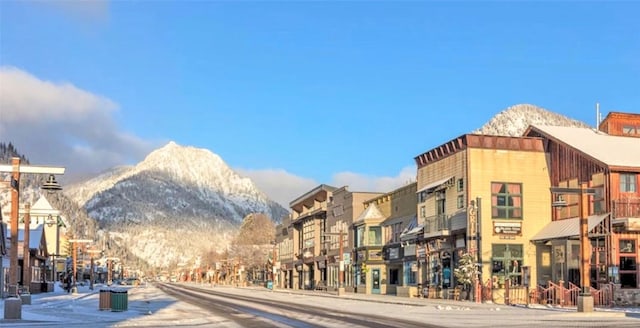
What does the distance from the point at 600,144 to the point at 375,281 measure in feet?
88.7

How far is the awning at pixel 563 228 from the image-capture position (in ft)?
140

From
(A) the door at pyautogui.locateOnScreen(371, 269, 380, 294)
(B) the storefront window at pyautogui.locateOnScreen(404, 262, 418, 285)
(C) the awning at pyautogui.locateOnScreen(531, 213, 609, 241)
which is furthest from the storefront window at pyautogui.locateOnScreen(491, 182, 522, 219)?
(A) the door at pyautogui.locateOnScreen(371, 269, 380, 294)

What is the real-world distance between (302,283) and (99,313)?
68.2 meters

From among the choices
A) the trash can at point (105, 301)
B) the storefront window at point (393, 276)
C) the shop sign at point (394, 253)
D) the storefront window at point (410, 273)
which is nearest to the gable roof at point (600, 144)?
the storefront window at point (410, 273)

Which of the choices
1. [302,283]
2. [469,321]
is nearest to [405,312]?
[469,321]

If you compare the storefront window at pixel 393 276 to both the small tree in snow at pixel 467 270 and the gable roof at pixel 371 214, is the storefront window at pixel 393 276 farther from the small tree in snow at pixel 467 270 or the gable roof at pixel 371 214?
the small tree in snow at pixel 467 270

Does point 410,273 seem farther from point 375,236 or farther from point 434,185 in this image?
point 375,236

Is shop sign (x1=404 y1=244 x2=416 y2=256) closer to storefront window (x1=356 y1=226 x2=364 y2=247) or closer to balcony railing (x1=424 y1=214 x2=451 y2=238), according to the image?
balcony railing (x1=424 y1=214 x2=451 y2=238)

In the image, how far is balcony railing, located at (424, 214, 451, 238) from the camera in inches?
2036

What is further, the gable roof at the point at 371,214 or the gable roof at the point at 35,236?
the gable roof at the point at 35,236

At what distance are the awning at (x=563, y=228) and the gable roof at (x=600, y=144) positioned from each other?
3271mm

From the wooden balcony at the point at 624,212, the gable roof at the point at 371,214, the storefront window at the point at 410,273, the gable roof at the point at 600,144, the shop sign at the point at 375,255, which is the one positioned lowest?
the storefront window at the point at 410,273

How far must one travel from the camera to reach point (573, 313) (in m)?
33.3

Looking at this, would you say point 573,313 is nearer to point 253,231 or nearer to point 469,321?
point 469,321
